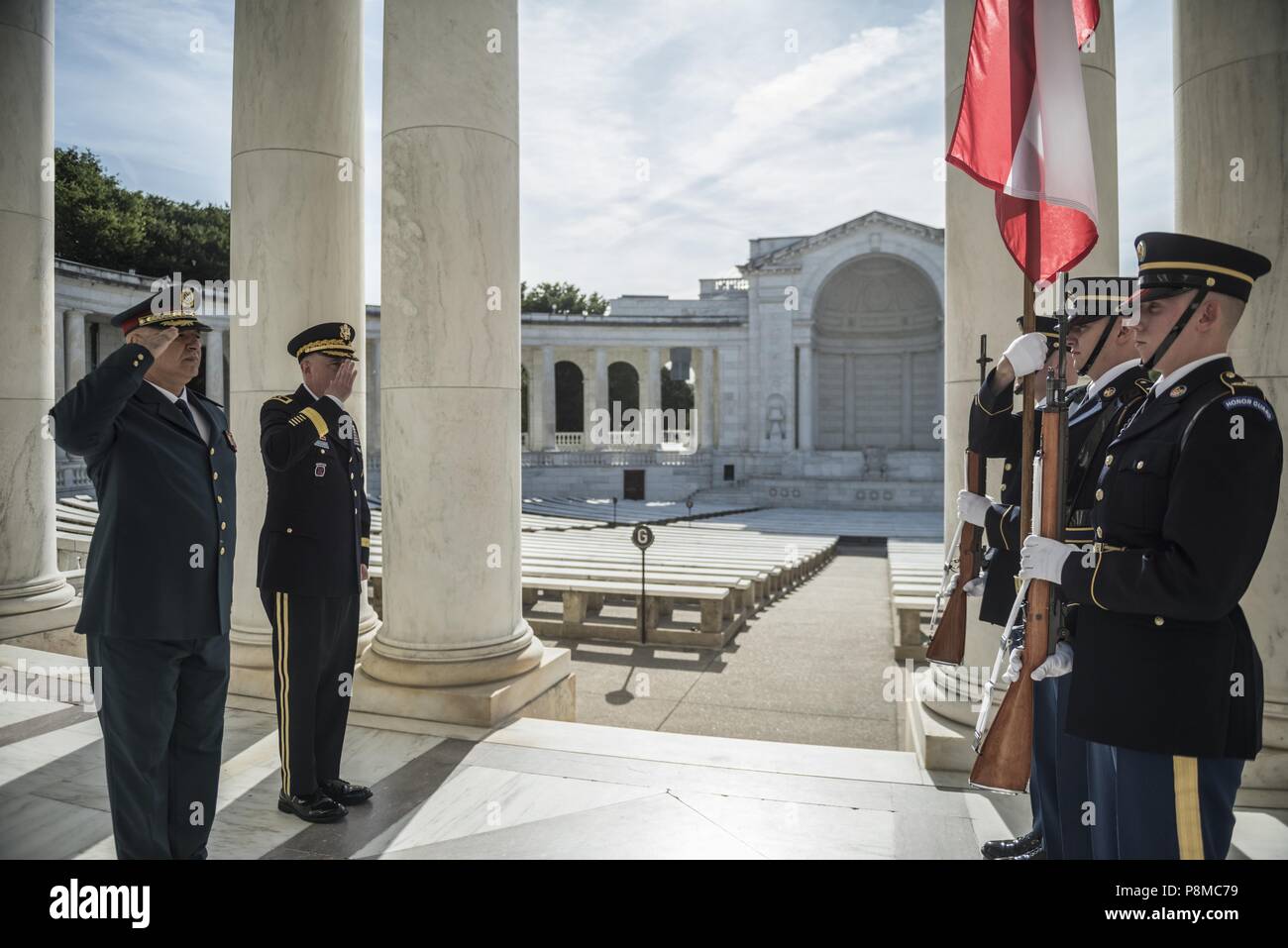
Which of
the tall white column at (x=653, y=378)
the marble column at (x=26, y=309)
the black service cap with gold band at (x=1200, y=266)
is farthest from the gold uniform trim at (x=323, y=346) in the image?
the tall white column at (x=653, y=378)

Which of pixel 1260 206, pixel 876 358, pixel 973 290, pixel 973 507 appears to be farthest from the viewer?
pixel 876 358

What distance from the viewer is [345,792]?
7.45 meters

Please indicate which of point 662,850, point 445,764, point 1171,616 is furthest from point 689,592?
point 1171,616

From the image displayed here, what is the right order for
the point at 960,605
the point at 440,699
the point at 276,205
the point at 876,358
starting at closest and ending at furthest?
1. the point at 960,605
2. the point at 440,699
3. the point at 276,205
4. the point at 876,358

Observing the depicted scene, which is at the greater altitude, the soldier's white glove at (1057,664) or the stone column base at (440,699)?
the soldier's white glove at (1057,664)

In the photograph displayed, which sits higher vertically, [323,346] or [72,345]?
[72,345]

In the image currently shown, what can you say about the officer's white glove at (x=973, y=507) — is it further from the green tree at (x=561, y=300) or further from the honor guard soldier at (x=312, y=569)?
the green tree at (x=561, y=300)

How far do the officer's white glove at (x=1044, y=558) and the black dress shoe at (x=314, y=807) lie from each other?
6061 millimetres

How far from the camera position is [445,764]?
834 cm

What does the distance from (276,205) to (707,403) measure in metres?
65.8

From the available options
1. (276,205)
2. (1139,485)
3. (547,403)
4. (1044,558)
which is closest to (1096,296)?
(1139,485)

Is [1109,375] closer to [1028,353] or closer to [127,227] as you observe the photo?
[1028,353]

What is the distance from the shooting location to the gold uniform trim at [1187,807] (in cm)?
427
